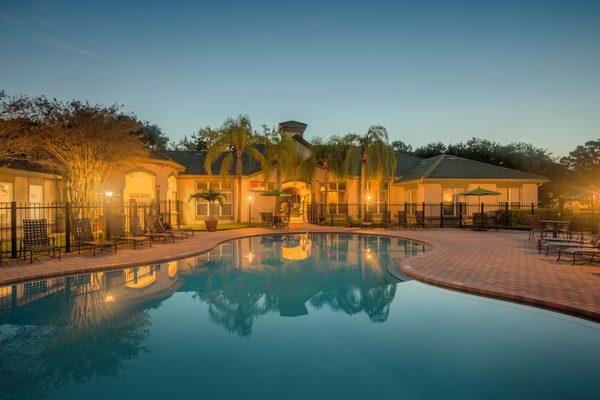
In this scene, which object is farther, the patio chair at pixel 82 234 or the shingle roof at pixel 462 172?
the shingle roof at pixel 462 172

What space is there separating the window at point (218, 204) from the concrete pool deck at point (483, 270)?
12772mm

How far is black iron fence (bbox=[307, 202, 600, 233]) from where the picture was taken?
2298 cm

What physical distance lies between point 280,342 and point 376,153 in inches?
769

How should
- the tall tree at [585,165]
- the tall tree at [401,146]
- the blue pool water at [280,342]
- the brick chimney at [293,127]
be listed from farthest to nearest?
the tall tree at [401,146], the tall tree at [585,165], the brick chimney at [293,127], the blue pool water at [280,342]

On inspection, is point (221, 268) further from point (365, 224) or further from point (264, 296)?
point (365, 224)

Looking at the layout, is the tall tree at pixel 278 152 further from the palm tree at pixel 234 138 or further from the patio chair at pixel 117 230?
the patio chair at pixel 117 230

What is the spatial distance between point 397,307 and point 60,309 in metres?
6.91

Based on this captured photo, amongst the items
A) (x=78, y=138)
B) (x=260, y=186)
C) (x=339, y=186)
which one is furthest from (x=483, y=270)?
(x=260, y=186)

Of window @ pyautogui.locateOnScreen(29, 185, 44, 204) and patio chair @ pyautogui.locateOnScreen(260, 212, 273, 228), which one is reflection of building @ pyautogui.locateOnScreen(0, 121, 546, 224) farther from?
window @ pyautogui.locateOnScreen(29, 185, 44, 204)

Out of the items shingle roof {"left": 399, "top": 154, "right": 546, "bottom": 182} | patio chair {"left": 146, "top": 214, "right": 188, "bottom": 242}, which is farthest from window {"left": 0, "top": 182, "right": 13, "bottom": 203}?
shingle roof {"left": 399, "top": 154, "right": 546, "bottom": 182}

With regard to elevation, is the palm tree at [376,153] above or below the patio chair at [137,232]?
above

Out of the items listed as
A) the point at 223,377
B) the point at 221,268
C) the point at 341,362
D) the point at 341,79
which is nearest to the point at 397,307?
the point at 341,362

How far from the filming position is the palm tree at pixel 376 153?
23.6 m

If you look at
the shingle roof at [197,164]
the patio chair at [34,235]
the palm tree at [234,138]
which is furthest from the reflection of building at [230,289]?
the shingle roof at [197,164]
